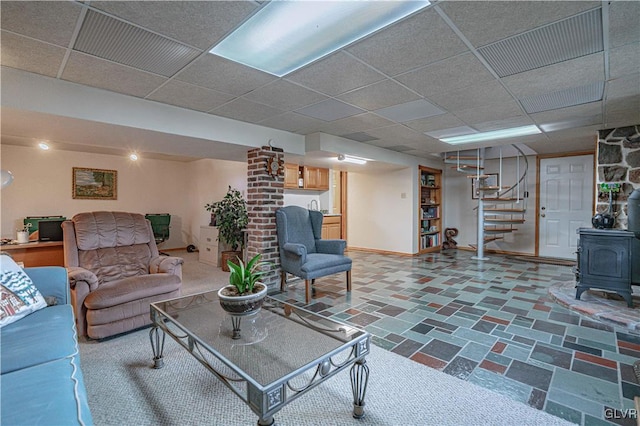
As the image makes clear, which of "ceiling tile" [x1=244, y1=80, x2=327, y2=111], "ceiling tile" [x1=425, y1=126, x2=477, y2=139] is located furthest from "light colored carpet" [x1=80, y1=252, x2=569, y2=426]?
"ceiling tile" [x1=425, y1=126, x2=477, y2=139]

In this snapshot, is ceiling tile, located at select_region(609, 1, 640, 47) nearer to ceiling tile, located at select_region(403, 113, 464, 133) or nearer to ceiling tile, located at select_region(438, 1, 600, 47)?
ceiling tile, located at select_region(438, 1, 600, 47)

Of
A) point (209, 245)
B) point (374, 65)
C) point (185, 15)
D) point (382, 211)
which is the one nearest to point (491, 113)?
point (374, 65)

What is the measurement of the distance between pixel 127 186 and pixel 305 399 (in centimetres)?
700

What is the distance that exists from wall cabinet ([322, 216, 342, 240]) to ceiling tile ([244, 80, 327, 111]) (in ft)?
11.7

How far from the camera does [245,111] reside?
3.30 m

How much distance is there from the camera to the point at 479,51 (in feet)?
6.71

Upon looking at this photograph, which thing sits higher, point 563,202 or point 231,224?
point 563,202

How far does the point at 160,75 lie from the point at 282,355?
234 cm

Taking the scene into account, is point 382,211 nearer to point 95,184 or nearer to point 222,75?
point 222,75

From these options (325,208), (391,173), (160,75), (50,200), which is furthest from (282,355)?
(50,200)

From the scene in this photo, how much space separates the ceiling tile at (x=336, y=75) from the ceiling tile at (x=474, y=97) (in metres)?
0.86

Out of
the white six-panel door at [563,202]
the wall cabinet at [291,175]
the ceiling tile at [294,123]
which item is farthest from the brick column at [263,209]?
the white six-panel door at [563,202]

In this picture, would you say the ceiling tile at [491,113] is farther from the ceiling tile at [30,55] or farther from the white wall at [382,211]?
the ceiling tile at [30,55]

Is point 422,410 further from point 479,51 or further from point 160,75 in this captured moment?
point 160,75
